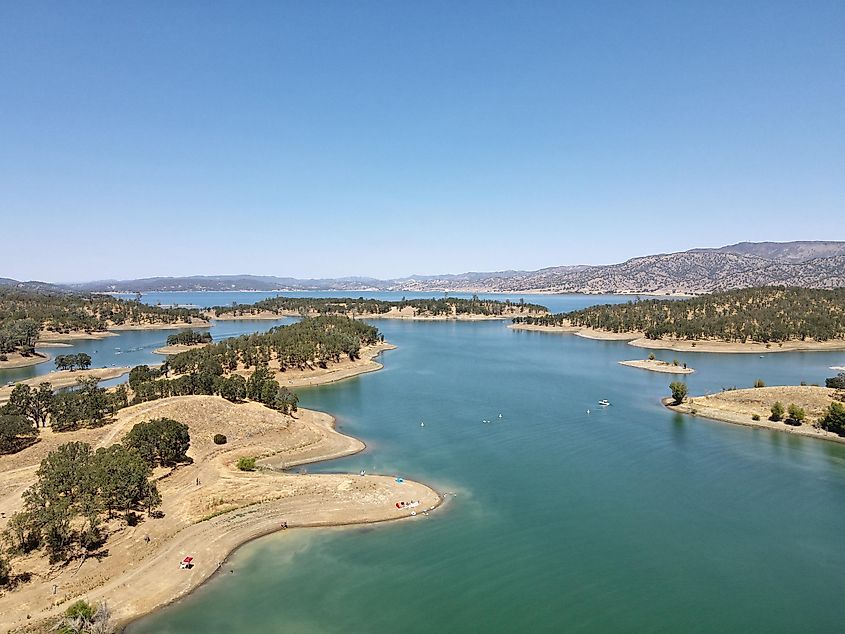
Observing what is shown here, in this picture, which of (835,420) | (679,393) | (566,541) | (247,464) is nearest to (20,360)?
(247,464)

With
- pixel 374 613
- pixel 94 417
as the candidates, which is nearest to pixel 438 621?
pixel 374 613

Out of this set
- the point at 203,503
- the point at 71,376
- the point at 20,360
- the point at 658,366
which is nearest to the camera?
the point at 203,503

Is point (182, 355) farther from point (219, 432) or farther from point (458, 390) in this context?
point (458, 390)

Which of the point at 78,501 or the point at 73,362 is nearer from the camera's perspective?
Result: the point at 78,501

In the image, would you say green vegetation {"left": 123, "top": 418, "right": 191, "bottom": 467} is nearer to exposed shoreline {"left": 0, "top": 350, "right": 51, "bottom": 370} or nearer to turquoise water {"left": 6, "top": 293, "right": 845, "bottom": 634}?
turquoise water {"left": 6, "top": 293, "right": 845, "bottom": 634}

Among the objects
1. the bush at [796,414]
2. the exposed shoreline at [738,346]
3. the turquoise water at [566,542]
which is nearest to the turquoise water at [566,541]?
the turquoise water at [566,542]

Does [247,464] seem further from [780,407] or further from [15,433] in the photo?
[780,407]

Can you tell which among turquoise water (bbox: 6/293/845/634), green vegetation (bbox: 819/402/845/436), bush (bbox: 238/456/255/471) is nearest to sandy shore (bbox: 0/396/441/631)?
bush (bbox: 238/456/255/471)
